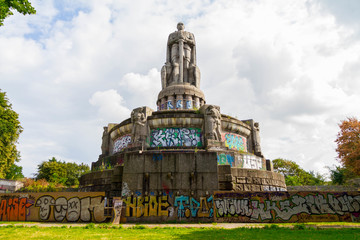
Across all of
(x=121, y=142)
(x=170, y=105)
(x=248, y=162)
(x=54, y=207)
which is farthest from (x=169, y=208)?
(x=170, y=105)

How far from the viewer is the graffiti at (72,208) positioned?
11203 millimetres

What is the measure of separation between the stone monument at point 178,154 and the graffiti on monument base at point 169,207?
39 millimetres

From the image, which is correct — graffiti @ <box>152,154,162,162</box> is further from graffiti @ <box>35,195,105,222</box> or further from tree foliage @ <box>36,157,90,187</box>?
tree foliage @ <box>36,157,90,187</box>

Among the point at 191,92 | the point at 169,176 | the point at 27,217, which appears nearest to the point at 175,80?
the point at 191,92

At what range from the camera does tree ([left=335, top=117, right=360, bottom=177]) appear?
28936 mm

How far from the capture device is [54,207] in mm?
11547

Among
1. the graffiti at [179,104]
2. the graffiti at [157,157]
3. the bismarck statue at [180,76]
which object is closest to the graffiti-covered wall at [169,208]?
the graffiti at [157,157]

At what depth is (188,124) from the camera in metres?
17.8

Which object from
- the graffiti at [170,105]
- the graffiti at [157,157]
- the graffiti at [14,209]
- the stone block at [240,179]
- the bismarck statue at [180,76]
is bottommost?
the graffiti at [14,209]

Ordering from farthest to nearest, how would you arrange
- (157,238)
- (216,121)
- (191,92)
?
(191,92)
(216,121)
(157,238)

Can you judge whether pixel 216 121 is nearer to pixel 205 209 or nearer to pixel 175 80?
pixel 205 209

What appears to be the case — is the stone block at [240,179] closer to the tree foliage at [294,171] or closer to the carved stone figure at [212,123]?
the carved stone figure at [212,123]

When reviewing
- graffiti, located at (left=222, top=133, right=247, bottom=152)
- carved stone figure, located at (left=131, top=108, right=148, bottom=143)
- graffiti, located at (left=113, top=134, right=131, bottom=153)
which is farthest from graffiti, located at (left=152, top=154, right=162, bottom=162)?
graffiti, located at (left=222, top=133, right=247, bottom=152)

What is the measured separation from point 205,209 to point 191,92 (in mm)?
15159
